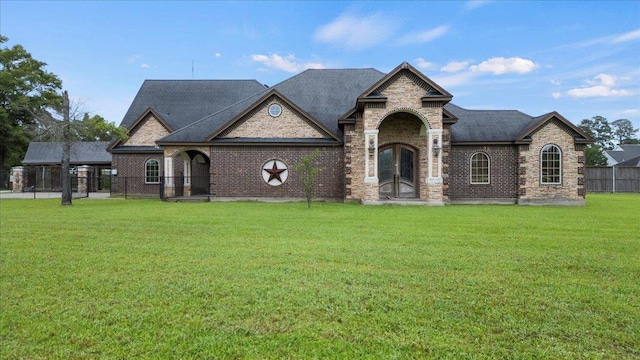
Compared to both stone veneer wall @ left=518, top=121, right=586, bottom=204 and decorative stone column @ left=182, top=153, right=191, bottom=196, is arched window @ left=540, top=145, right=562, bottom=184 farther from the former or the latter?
decorative stone column @ left=182, top=153, right=191, bottom=196

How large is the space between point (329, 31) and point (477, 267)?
16.4 meters

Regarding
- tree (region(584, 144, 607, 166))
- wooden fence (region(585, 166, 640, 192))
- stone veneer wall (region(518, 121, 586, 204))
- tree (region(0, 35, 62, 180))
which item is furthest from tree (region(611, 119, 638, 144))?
tree (region(0, 35, 62, 180))

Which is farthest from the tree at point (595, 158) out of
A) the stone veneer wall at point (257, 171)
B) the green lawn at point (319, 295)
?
the green lawn at point (319, 295)

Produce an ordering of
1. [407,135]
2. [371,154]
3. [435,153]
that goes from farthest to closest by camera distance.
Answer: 1. [407,135]
2. [371,154]
3. [435,153]

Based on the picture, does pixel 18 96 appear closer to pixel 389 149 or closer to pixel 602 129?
pixel 389 149

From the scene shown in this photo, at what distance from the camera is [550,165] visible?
56.2ft

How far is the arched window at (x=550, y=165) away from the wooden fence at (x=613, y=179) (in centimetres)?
1677

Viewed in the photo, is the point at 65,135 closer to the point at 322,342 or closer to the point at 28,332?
the point at 28,332

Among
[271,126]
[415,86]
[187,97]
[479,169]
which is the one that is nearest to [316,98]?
[271,126]

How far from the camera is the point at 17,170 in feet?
94.5

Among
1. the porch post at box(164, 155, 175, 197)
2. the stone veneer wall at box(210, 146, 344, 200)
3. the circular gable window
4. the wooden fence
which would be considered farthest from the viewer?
the wooden fence

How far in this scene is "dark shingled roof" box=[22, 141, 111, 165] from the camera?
29094mm

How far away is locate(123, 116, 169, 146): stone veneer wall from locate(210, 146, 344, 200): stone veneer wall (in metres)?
5.93

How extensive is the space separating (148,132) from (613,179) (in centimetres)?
3635
